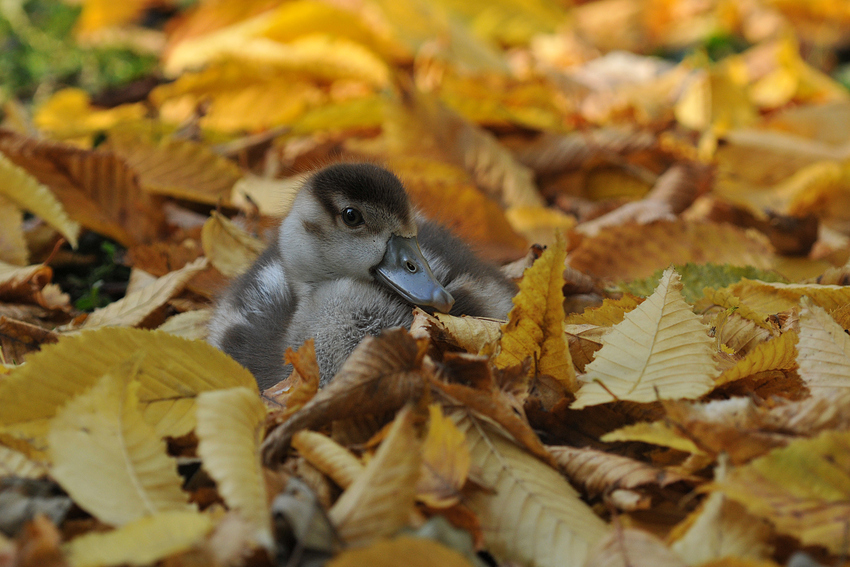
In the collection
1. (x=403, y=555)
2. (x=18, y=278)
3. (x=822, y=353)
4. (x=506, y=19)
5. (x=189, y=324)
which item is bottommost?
(x=189, y=324)

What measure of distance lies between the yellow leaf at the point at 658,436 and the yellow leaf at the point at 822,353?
0.31 meters

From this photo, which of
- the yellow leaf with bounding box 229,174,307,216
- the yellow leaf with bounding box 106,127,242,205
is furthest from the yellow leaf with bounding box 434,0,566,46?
the yellow leaf with bounding box 106,127,242,205

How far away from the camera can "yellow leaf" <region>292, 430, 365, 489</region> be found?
4.26 ft

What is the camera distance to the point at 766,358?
5.09ft

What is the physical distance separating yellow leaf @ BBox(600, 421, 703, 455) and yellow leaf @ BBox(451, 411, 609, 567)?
0.13 m

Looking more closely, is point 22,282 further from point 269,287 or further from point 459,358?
point 459,358

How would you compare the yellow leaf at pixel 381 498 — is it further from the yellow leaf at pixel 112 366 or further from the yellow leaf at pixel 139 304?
the yellow leaf at pixel 139 304

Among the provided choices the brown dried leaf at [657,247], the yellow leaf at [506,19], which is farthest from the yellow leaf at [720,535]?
the yellow leaf at [506,19]

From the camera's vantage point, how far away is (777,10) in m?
6.23

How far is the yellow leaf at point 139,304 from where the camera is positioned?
2.10 meters

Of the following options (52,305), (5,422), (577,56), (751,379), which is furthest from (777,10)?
(5,422)

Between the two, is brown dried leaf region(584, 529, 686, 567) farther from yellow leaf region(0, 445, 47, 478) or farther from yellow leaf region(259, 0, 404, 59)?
yellow leaf region(259, 0, 404, 59)

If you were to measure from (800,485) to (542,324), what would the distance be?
1.83ft

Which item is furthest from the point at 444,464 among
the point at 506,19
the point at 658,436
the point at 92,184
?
the point at 506,19
